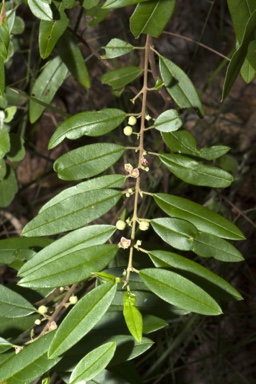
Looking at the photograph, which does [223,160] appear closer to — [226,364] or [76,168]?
[226,364]

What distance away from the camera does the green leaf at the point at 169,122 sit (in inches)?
33.4

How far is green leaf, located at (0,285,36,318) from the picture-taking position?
898 millimetres

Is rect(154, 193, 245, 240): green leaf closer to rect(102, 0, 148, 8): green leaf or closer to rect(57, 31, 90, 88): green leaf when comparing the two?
rect(102, 0, 148, 8): green leaf

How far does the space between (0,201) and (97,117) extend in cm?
55

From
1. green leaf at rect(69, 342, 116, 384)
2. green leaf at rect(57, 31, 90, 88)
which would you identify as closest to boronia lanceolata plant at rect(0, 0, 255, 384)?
green leaf at rect(69, 342, 116, 384)

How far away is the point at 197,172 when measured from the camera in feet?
2.74

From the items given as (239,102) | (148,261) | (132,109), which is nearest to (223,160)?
(132,109)

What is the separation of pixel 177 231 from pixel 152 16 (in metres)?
0.28

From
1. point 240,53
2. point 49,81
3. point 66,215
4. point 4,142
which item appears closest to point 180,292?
point 66,215

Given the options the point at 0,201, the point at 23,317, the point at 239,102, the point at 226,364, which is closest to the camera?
the point at 23,317

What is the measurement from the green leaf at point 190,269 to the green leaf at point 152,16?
11.3 inches

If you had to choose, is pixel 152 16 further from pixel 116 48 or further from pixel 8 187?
pixel 8 187

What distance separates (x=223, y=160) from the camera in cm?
185

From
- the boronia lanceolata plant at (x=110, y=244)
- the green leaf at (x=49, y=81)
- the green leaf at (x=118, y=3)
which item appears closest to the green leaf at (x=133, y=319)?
the boronia lanceolata plant at (x=110, y=244)
